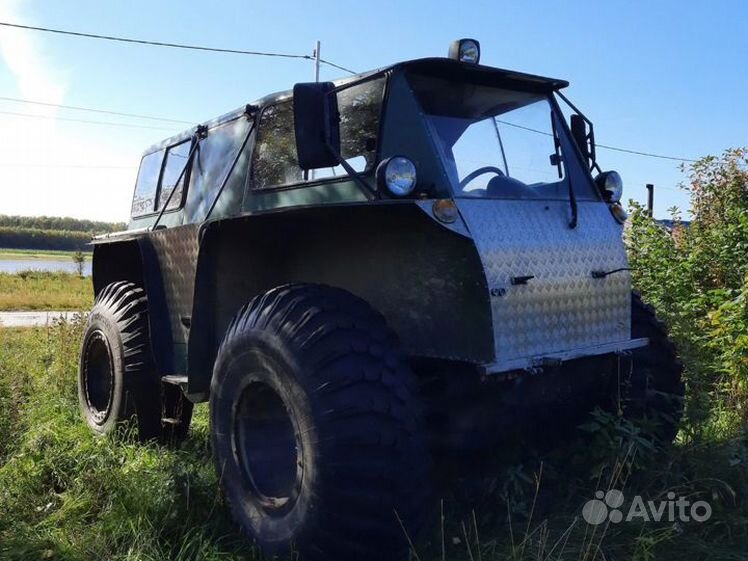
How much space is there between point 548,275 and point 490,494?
3.41 ft

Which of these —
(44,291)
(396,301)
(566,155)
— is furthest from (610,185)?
(44,291)

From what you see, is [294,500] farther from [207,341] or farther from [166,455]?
[166,455]

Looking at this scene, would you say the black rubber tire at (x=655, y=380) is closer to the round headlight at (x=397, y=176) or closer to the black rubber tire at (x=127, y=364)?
the round headlight at (x=397, y=176)

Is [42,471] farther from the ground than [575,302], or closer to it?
closer to it

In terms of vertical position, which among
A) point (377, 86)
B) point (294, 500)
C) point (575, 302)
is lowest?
point (294, 500)

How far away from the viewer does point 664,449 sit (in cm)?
352

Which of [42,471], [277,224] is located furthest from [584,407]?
[42,471]

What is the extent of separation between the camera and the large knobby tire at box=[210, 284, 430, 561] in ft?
8.50

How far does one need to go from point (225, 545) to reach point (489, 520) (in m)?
1.21

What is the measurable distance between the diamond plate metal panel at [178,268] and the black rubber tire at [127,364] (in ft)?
1.20

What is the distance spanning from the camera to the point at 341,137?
11.4 ft

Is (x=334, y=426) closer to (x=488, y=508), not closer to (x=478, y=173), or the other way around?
(x=488, y=508)

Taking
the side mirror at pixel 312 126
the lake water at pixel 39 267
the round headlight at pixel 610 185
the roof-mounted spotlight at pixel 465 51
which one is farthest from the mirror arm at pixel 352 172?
the lake water at pixel 39 267

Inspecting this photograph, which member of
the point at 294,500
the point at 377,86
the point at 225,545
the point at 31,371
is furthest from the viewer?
the point at 31,371
